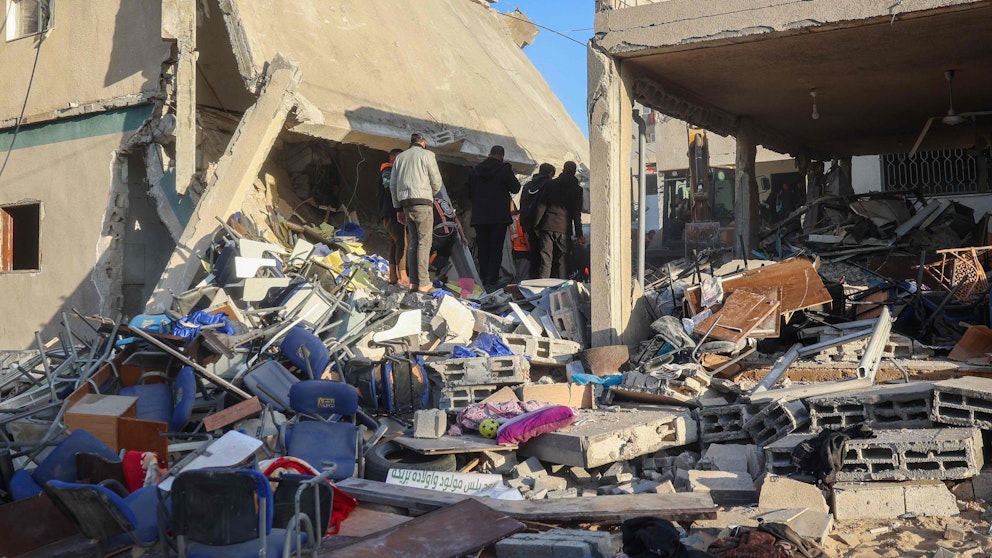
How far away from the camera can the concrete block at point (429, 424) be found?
6.45 metres

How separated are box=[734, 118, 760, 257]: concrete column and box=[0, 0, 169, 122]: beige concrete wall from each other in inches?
324

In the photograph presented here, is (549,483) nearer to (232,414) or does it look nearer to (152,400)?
(232,414)

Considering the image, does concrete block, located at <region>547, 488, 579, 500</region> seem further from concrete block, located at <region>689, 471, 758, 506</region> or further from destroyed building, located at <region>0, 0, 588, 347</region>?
destroyed building, located at <region>0, 0, 588, 347</region>

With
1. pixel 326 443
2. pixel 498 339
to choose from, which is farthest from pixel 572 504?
pixel 498 339

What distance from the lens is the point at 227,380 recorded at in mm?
7215

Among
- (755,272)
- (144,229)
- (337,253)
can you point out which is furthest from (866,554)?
(144,229)

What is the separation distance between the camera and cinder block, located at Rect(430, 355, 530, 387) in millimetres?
7250

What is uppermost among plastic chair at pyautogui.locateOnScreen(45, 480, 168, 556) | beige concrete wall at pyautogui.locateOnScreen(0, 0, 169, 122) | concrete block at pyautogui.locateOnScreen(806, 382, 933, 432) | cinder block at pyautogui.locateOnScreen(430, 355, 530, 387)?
beige concrete wall at pyautogui.locateOnScreen(0, 0, 169, 122)

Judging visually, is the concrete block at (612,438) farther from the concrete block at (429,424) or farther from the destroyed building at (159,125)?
the destroyed building at (159,125)

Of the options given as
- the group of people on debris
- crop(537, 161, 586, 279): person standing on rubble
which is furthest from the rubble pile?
crop(537, 161, 586, 279): person standing on rubble

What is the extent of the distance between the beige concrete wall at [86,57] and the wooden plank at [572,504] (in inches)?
332

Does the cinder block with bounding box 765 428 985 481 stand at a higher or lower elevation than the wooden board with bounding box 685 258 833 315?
lower

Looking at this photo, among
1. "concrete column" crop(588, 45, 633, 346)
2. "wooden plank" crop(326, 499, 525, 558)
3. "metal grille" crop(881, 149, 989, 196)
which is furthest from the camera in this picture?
"metal grille" crop(881, 149, 989, 196)

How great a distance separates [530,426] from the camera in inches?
243
